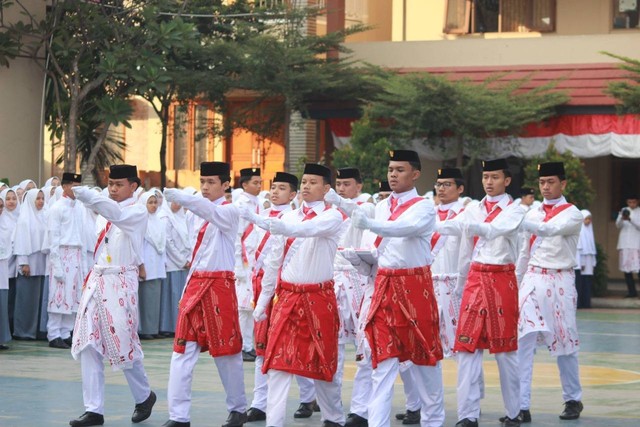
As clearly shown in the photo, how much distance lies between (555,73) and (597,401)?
15.7m

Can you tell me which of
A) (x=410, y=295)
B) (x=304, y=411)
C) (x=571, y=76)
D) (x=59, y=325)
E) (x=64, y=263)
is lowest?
(x=304, y=411)

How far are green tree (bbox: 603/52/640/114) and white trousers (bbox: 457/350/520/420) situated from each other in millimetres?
15061

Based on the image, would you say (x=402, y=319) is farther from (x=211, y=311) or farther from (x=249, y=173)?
(x=249, y=173)

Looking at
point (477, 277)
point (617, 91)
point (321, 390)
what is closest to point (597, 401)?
point (477, 277)

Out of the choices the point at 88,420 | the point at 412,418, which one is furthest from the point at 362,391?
the point at 88,420

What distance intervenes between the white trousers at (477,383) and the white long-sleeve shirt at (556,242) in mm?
1113

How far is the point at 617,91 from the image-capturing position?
2545cm

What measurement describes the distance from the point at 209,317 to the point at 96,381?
1.13m

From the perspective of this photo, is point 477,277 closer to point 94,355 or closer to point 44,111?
point 94,355

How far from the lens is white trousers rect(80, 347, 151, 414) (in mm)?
10898

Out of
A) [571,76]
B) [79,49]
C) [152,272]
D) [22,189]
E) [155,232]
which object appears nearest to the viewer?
[22,189]

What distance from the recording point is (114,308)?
11.2 meters

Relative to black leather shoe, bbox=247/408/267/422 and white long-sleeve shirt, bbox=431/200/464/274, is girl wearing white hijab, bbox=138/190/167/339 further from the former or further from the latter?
black leather shoe, bbox=247/408/267/422

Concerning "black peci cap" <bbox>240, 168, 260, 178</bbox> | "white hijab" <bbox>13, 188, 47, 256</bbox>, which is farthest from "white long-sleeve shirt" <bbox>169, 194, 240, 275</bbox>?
"white hijab" <bbox>13, 188, 47, 256</bbox>
